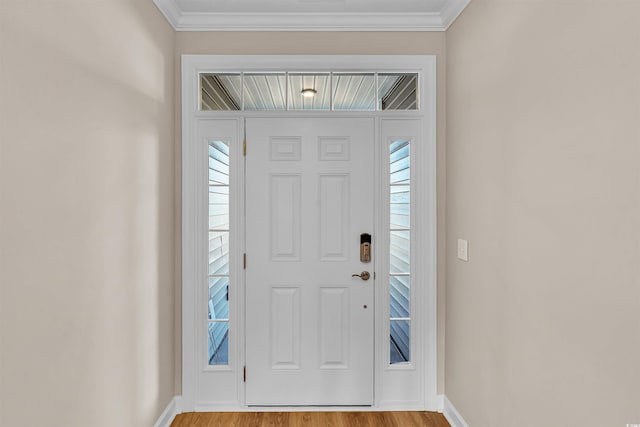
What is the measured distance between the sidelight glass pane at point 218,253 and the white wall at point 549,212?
150 cm

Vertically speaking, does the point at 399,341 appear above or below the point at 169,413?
above

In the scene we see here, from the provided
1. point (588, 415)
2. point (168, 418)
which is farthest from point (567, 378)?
point (168, 418)

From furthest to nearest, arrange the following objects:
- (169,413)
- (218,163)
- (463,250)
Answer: (218,163) < (169,413) < (463,250)

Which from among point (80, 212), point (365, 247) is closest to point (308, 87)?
point (365, 247)

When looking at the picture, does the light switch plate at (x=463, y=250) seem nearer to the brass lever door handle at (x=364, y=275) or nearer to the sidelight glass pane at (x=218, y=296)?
the brass lever door handle at (x=364, y=275)

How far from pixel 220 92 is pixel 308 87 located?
23.6 inches

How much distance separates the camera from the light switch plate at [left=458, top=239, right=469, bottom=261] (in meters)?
2.16

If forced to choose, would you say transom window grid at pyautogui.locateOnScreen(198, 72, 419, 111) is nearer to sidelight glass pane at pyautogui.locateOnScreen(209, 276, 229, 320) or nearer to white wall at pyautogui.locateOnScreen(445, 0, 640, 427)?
white wall at pyautogui.locateOnScreen(445, 0, 640, 427)

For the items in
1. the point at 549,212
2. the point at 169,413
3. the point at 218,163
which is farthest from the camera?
the point at 218,163

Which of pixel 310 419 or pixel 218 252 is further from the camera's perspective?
pixel 218 252

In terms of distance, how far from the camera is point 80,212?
1.44 meters

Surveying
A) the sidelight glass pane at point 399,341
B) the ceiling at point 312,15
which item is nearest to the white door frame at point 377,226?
the sidelight glass pane at point 399,341

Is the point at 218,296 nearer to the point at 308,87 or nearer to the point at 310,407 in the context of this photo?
the point at 310,407

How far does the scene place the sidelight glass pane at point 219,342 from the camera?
2523 millimetres
